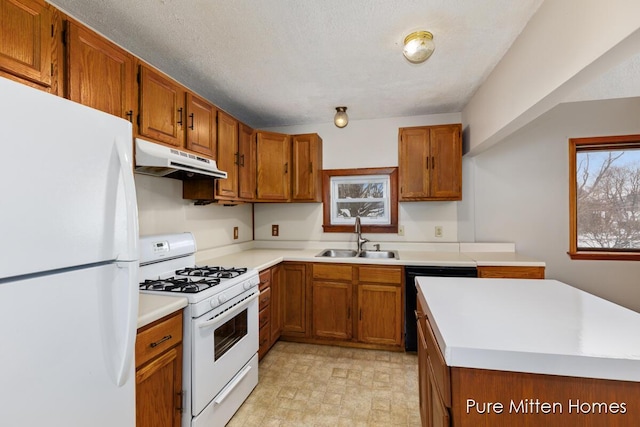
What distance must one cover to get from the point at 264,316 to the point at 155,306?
125 centimetres

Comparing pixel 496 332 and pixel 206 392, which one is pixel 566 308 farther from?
pixel 206 392

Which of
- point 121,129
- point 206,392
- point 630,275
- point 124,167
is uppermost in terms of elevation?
point 121,129

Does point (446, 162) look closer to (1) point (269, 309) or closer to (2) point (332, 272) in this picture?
(2) point (332, 272)

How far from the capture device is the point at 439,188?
284cm

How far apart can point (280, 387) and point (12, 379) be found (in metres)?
1.77

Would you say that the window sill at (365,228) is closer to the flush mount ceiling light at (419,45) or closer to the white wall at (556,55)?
the white wall at (556,55)

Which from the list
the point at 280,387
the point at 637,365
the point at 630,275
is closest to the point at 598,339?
the point at 637,365

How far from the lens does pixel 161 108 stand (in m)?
1.79

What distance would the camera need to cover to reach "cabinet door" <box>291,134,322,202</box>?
3.11m

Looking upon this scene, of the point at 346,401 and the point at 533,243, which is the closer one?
the point at 346,401

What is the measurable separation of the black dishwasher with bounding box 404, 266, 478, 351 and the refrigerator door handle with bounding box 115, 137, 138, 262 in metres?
2.19

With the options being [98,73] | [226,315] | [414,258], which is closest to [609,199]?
[414,258]

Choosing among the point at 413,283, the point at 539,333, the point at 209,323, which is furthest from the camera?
the point at 413,283

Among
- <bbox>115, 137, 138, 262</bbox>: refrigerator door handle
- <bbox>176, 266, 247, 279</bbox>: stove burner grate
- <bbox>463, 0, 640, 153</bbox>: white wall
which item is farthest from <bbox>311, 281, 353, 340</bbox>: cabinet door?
<bbox>115, 137, 138, 262</bbox>: refrigerator door handle
